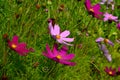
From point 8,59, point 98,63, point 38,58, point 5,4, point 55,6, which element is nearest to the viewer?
point 8,59

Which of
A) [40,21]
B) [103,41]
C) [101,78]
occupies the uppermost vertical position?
[40,21]

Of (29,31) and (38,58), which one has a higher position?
(29,31)

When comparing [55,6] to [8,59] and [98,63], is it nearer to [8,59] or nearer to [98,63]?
[98,63]

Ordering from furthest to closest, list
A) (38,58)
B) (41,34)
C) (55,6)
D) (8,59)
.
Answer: (55,6)
(41,34)
(38,58)
(8,59)

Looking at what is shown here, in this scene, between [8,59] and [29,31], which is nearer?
[8,59]

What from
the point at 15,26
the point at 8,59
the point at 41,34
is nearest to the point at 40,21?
the point at 41,34

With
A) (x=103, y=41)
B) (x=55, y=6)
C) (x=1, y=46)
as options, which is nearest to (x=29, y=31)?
(x=1, y=46)

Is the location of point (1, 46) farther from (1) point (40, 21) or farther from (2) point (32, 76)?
(1) point (40, 21)
